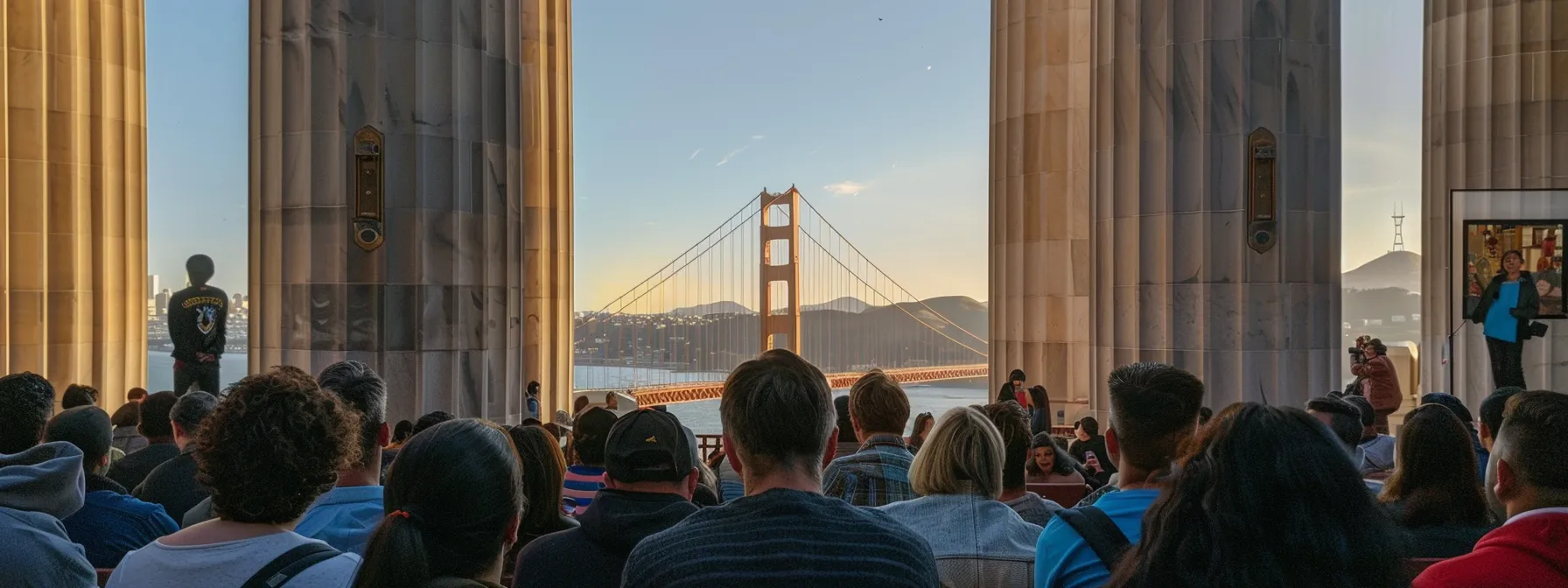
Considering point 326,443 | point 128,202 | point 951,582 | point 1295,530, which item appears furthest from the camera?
point 128,202

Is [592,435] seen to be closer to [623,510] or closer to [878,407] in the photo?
[878,407]

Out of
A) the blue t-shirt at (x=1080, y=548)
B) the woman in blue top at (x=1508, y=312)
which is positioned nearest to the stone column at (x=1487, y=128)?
the woman in blue top at (x=1508, y=312)

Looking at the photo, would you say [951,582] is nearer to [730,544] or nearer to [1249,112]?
[730,544]

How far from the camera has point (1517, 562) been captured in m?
2.21

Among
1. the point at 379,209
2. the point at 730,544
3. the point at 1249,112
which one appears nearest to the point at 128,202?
the point at 379,209

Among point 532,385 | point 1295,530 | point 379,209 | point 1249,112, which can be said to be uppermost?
point 1249,112

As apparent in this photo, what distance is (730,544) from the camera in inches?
73.1

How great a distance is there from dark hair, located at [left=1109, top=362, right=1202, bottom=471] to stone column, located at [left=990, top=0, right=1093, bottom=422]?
403 inches

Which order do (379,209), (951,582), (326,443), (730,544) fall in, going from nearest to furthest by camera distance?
(730,544), (326,443), (951,582), (379,209)

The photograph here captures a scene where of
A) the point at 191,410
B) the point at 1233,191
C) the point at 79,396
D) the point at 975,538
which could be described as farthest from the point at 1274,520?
the point at 1233,191

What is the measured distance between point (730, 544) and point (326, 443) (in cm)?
95

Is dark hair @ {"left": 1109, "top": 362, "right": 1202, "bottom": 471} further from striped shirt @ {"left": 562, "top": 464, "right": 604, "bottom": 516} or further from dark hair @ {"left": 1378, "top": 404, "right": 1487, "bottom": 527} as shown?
striped shirt @ {"left": 562, "top": 464, "right": 604, "bottom": 516}

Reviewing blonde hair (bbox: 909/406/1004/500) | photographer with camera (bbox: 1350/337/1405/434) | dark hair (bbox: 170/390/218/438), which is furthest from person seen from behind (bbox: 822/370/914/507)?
photographer with camera (bbox: 1350/337/1405/434)

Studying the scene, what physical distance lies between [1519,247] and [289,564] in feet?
32.4
